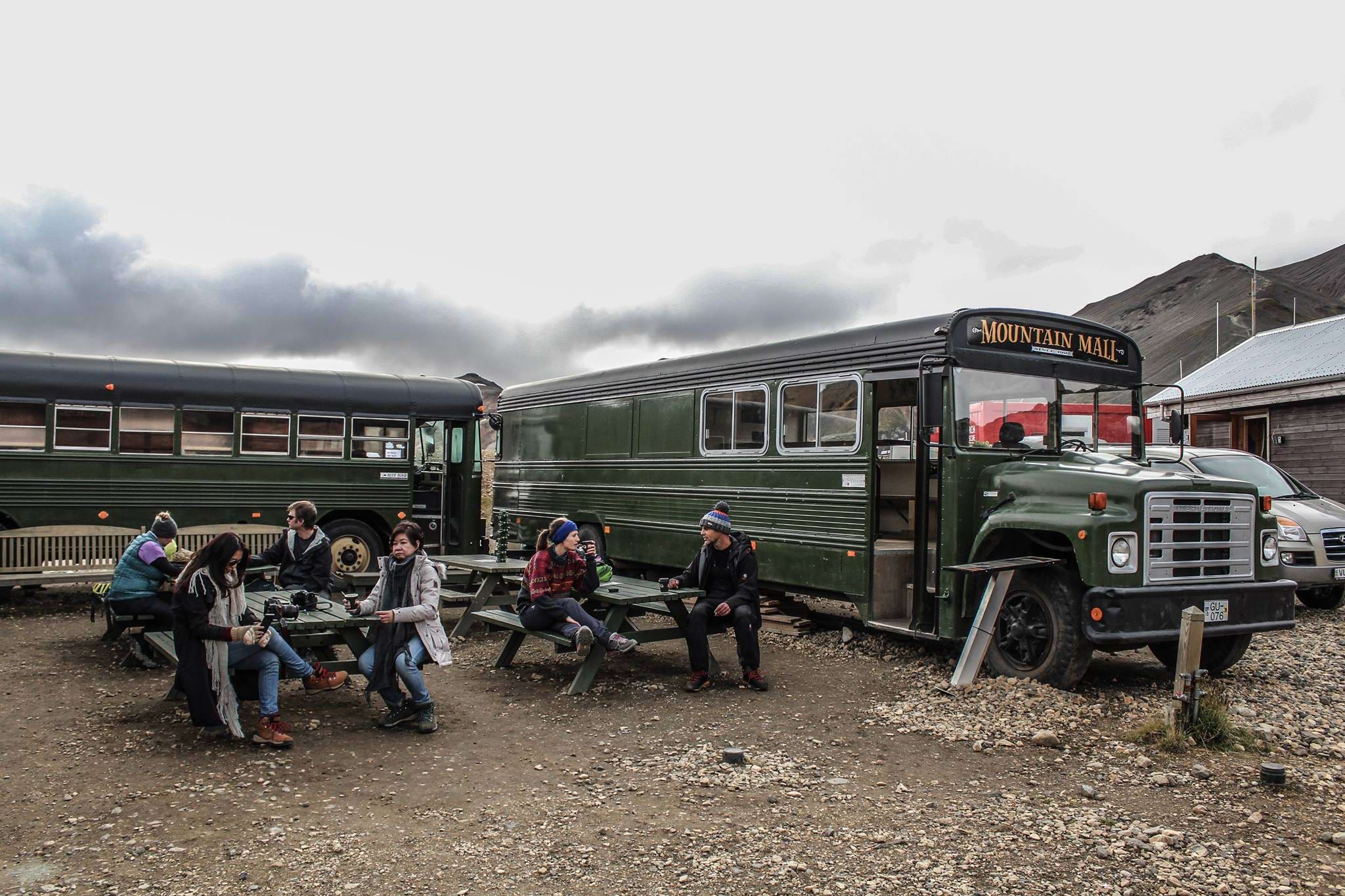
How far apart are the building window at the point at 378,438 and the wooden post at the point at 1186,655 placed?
436 inches

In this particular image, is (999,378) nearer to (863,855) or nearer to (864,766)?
(864,766)

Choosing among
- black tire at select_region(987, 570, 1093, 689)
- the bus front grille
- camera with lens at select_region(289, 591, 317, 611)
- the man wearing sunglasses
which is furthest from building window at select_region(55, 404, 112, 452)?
the bus front grille

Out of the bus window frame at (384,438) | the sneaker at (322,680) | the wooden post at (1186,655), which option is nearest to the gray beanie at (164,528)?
the sneaker at (322,680)

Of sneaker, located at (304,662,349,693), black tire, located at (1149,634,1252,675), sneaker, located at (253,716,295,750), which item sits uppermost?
black tire, located at (1149,634,1252,675)

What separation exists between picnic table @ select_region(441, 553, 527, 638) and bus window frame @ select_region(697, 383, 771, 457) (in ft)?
8.36

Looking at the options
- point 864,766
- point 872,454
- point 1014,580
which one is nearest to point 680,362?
point 872,454

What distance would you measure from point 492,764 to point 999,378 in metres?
5.37

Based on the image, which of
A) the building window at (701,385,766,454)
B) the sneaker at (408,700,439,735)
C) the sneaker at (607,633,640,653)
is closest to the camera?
the sneaker at (408,700,439,735)

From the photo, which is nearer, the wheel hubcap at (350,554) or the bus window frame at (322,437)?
the bus window frame at (322,437)

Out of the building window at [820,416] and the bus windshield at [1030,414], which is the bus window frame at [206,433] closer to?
the building window at [820,416]

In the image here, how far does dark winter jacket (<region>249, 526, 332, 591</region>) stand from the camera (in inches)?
348

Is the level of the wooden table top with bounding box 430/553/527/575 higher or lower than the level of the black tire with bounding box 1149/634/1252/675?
higher

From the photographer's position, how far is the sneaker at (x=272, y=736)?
607 centimetres

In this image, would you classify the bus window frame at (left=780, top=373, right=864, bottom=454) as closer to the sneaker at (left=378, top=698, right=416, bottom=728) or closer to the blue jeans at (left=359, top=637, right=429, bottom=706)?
the blue jeans at (left=359, top=637, right=429, bottom=706)
